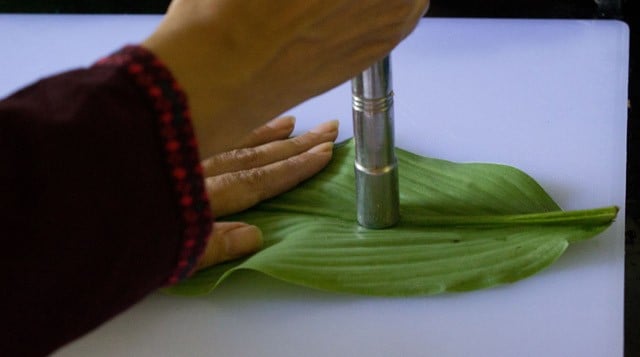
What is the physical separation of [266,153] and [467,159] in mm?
145

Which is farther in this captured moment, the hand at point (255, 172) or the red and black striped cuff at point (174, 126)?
the hand at point (255, 172)

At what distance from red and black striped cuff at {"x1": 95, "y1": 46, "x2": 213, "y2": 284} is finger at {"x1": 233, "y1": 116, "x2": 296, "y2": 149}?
1.02 ft

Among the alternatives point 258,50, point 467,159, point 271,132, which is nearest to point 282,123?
point 271,132

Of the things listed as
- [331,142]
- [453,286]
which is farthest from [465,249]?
[331,142]

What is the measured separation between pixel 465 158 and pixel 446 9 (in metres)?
0.23

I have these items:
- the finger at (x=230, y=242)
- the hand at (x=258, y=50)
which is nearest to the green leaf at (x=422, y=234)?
the finger at (x=230, y=242)

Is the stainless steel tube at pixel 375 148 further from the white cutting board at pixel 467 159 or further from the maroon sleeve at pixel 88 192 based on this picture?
the maroon sleeve at pixel 88 192

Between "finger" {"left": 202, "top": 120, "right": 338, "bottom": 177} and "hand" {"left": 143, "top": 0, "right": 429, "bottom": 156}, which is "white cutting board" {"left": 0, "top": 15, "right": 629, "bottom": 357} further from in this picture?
"hand" {"left": 143, "top": 0, "right": 429, "bottom": 156}

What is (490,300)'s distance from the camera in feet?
1.83

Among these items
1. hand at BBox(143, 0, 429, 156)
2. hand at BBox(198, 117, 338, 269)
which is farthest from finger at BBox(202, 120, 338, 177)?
hand at BBox(143, 0, 429, 156)

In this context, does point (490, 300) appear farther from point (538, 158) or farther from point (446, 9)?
point (446, 9)

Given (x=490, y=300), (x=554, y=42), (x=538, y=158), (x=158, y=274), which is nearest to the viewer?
(x=158, y=274)

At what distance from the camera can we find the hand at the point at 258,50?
1.35ft

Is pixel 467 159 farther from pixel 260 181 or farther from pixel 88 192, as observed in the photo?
pixel 88 192
